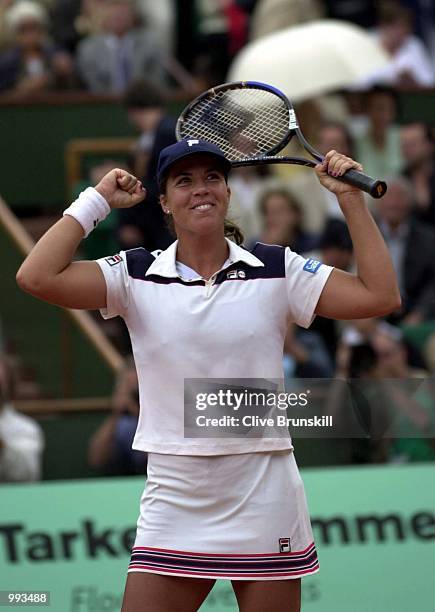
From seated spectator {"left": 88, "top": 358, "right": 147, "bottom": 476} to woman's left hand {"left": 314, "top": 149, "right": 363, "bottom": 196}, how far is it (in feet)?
10.4

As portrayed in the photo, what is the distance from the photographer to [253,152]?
4.54m

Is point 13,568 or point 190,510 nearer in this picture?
point 190,510

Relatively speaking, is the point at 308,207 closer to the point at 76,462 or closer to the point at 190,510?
the point at 76,462

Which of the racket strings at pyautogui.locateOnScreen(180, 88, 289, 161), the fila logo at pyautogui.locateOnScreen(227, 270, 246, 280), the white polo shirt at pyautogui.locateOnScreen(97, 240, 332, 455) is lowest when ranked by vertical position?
the white polo shirt at pyautogui.locateOnScreen(97, 240, 332, 455)

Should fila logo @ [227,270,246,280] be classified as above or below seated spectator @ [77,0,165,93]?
below

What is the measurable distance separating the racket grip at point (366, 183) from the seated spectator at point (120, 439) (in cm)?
328

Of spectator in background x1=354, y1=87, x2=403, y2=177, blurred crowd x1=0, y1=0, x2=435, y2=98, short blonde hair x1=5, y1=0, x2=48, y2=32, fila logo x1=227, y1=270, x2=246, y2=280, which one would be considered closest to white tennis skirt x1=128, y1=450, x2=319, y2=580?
fila logo x1=227, y1=270, x2=246, y2=280

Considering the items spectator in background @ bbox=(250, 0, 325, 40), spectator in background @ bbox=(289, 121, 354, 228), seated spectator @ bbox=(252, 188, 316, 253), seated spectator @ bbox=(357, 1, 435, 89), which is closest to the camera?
seated spectator @ bbox=(252, 188, 316, 253)

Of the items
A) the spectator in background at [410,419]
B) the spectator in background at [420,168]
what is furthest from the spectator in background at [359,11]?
the spectator in background at [410,419]

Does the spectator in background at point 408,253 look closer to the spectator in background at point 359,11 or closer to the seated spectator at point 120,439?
the seated spectator at point 120,439

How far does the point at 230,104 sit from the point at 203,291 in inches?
35.3

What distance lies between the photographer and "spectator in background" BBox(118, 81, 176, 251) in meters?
8.31

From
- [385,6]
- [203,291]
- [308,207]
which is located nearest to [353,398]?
[203,291]

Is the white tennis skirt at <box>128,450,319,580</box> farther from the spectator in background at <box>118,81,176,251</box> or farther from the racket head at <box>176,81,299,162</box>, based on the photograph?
the spectator in background at <box>118,81,176,251</box>
